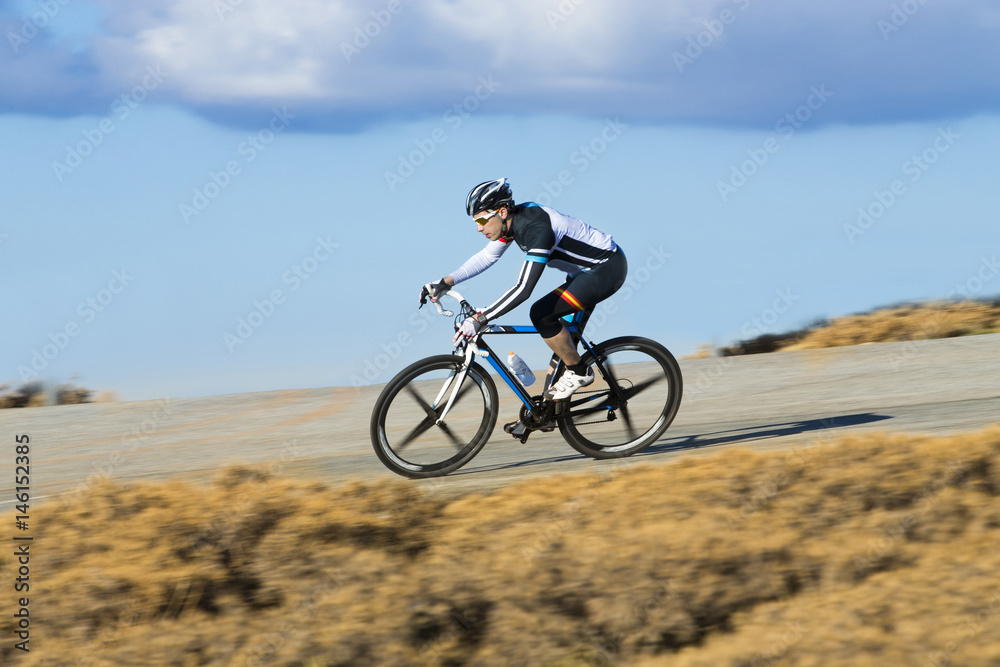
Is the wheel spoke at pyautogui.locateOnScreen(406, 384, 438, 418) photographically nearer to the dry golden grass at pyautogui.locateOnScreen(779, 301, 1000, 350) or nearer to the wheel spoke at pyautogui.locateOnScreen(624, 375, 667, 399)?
the wheel spoke at pyautogui.locateOnScreen(624, 375, 667, 399)

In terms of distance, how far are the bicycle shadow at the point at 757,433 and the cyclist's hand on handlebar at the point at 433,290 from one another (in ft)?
6.55

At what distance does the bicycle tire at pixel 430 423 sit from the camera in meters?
6.88

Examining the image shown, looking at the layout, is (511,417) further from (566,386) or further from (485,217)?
(485,217)

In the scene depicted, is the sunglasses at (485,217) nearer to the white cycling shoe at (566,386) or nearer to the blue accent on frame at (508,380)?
the blue accent on frame at (508,380)

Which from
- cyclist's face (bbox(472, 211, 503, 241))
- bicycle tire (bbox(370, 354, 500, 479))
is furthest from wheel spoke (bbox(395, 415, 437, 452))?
cyclist's face (bbox(472, 211, 503, 241))

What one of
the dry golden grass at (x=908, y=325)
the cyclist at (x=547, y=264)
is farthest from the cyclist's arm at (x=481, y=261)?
the dry golden grass at (x=908, y=325)

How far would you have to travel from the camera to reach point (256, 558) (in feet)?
16.9

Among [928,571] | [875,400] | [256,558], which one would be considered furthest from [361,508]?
[875,400]

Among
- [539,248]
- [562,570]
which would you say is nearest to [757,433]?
[539,248]

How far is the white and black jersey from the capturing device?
6.87 meters

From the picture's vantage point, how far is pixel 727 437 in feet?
27.0

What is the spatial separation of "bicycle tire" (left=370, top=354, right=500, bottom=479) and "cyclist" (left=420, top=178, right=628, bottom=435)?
23cm

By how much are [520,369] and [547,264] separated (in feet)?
2.56

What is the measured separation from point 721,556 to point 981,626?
45.3 inches
